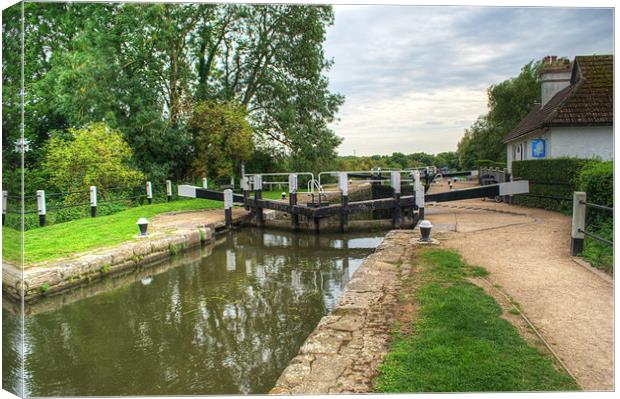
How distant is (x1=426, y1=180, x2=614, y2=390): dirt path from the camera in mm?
2674

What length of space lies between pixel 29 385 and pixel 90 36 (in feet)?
19.4

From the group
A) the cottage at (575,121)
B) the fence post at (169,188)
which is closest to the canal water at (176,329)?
the cottage at (575,121)

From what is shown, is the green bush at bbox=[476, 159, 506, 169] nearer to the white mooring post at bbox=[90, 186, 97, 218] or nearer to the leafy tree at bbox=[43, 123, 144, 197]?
the leafy tree at bbox=[43, 123, 144, 197]

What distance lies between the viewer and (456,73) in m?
4.69

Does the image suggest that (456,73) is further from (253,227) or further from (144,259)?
(253,227)

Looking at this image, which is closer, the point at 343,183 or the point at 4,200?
the point at 4,200

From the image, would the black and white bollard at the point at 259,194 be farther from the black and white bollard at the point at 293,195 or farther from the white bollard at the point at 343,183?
the white bollard at the point at 343,183

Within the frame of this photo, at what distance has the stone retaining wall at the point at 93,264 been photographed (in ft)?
9.89

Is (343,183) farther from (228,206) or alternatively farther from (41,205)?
(41,205)

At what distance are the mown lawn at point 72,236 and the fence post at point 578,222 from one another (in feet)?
18.4

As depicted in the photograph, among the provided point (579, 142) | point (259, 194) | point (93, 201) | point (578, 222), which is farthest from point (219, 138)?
point (579, 142)

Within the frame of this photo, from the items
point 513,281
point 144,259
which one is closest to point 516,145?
point 513,281

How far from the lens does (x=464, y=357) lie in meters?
2.65

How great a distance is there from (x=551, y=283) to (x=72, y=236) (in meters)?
6.74
